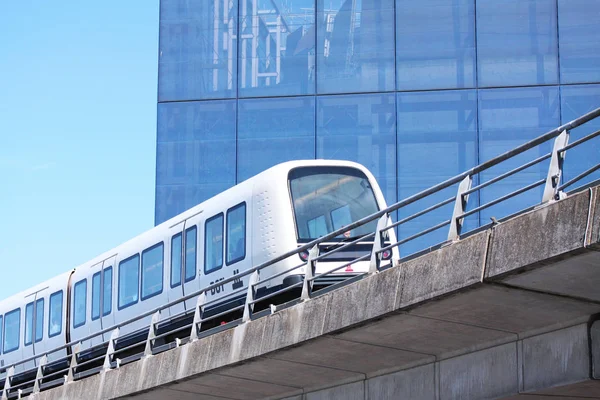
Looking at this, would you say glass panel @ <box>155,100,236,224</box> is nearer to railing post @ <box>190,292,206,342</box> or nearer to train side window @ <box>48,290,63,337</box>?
train side window @ <box>48,290,63,337</box>

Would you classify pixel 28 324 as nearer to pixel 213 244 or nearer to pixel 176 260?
pixel 176 260

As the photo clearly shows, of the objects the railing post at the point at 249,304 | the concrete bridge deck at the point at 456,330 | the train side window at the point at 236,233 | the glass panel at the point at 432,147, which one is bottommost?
the concrete bridge deck at the point at 456,330

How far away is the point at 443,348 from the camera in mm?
11797

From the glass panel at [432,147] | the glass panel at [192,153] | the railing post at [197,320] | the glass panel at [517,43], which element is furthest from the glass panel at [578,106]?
the railing post at [197,320]

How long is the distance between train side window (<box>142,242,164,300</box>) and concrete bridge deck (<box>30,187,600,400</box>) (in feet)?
18.5

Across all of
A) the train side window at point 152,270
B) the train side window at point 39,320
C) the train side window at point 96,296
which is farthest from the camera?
the train side window at point 39,320

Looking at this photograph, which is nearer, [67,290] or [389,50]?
[67,290]

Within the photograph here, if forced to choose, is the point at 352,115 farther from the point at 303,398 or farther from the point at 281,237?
the point at 303,398

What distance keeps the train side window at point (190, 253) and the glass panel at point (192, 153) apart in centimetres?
1040

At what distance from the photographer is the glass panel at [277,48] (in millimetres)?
30438

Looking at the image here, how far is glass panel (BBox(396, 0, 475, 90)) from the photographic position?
29688 mm

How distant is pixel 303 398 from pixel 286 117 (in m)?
16.2

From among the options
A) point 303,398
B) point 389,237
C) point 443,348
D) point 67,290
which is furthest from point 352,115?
point 443,348

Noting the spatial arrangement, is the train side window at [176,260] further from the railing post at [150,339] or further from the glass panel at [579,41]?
the glass panel at [579,41]
